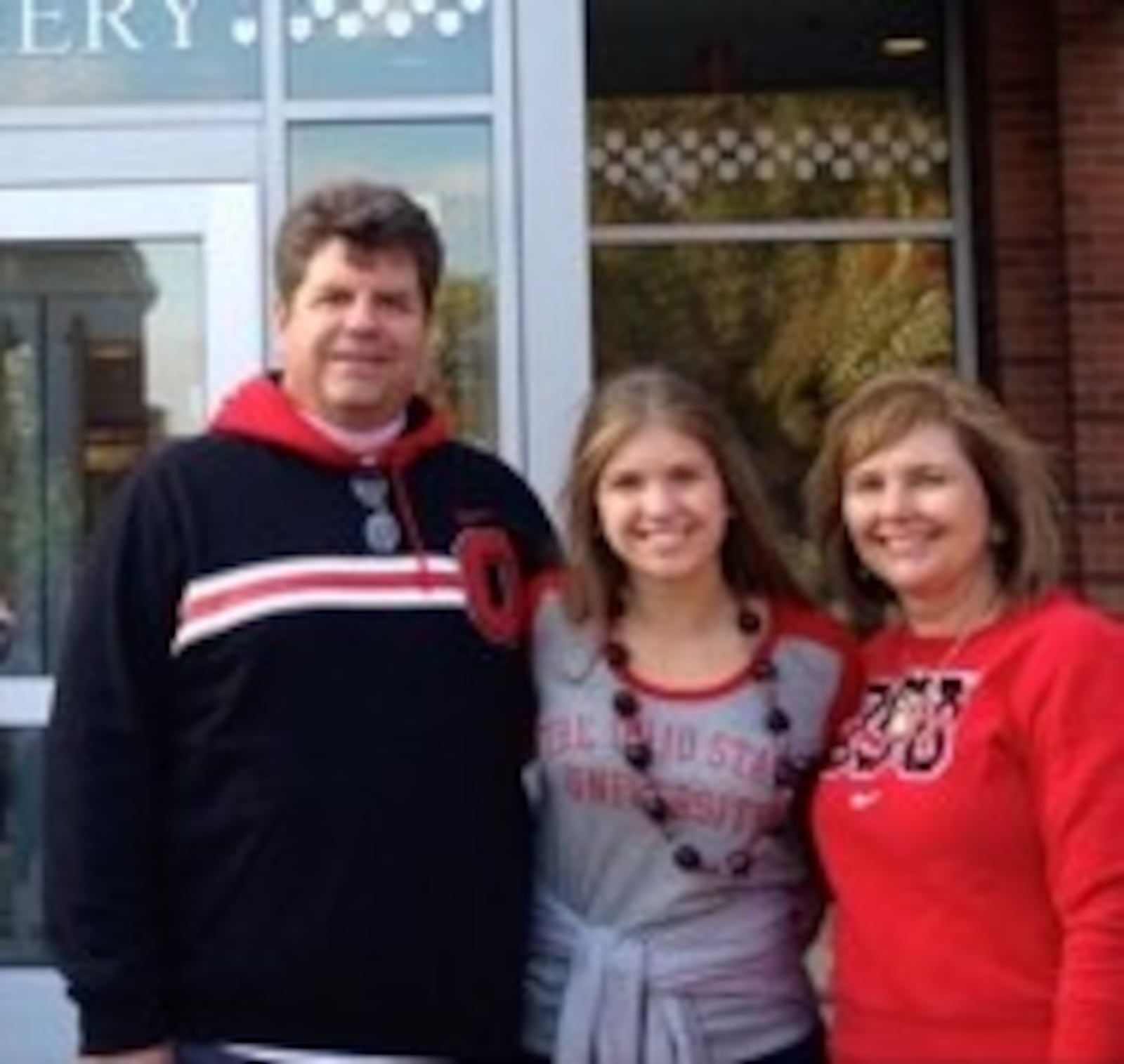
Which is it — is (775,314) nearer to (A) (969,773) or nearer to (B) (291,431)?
(B) (291,431)

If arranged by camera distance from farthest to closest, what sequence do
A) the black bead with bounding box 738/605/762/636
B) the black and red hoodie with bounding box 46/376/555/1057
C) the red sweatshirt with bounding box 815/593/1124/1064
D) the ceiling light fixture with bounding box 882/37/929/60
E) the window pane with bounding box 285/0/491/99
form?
the ceiling light fixture with bounding box 882/37/929/60, the window pane with bounding box 285/0/491/99, the black bead with bounding box 738/605/762/636, the black and red hoodie with bounding box 46/376/555/1057, the red sweatshirt with bounding box 815/593/1124/1064

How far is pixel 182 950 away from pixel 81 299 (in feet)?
12.3

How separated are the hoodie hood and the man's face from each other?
0.03m

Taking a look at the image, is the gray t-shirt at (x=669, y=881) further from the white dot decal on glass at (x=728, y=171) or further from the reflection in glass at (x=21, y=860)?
the white dot decal on glass at (x=728, y=171)

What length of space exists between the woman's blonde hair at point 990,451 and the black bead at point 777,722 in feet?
1.05

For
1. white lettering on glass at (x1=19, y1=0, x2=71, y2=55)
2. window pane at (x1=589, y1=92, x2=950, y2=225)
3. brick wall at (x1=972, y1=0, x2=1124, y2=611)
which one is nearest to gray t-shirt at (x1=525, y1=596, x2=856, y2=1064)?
white lettering on glass at (x1=19, y1=0, x2=71, y2=55)

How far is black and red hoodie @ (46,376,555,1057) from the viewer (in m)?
2.90

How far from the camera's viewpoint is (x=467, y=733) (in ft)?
9.79

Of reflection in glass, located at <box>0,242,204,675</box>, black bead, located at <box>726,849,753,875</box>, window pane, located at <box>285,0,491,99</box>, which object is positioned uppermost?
window pane, located at <box>285,0,491,99</box>

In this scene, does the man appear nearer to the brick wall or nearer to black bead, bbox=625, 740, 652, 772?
black bead, bbox=625, 740, 652, 772

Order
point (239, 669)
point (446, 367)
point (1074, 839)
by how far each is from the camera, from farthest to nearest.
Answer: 1. point (446, 367)
2. point (239, 669)
3. point (1074, 839)

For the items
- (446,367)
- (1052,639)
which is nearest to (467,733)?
(1052,639)

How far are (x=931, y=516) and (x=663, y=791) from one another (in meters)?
0.48

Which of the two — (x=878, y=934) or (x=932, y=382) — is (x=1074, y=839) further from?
(x=932, y=382)
